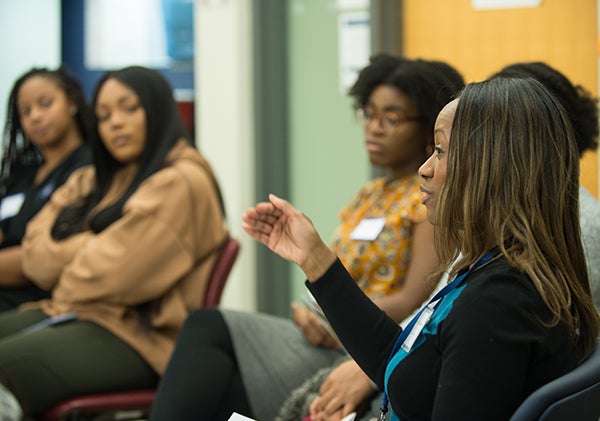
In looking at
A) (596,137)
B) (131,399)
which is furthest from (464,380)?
(131,399)

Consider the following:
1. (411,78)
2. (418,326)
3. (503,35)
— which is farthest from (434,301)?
(503,35)

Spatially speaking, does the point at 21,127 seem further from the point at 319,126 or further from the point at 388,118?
the point at 388,118

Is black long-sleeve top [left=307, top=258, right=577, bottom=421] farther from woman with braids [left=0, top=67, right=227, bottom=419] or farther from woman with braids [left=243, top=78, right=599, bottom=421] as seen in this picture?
woman with braids [left=0, top=67, right=227, bottom=419]

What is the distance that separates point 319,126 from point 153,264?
80.3 inches

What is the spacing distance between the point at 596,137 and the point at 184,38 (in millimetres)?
3610

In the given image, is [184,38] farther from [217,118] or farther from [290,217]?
[290,217]

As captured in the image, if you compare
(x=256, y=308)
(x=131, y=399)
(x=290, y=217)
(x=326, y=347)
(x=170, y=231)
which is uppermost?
(x=290, y=217)

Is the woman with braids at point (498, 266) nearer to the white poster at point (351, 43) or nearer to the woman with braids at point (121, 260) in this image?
the woman with braids at point (121, 260)

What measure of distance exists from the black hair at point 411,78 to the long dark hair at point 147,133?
793 mm

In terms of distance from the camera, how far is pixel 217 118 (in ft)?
15.0

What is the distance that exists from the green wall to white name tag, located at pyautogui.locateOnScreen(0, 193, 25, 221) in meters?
1.53

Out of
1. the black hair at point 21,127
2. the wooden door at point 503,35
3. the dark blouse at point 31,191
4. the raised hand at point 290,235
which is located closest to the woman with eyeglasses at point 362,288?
the raised hand at point 290,235

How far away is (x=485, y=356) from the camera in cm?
112

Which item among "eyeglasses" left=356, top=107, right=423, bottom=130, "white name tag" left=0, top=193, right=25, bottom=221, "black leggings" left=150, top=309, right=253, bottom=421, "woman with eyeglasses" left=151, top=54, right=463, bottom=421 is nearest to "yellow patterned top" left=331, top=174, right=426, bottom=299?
"woman with eyeglasses" left=151, top=54, right=463, bottom=421
